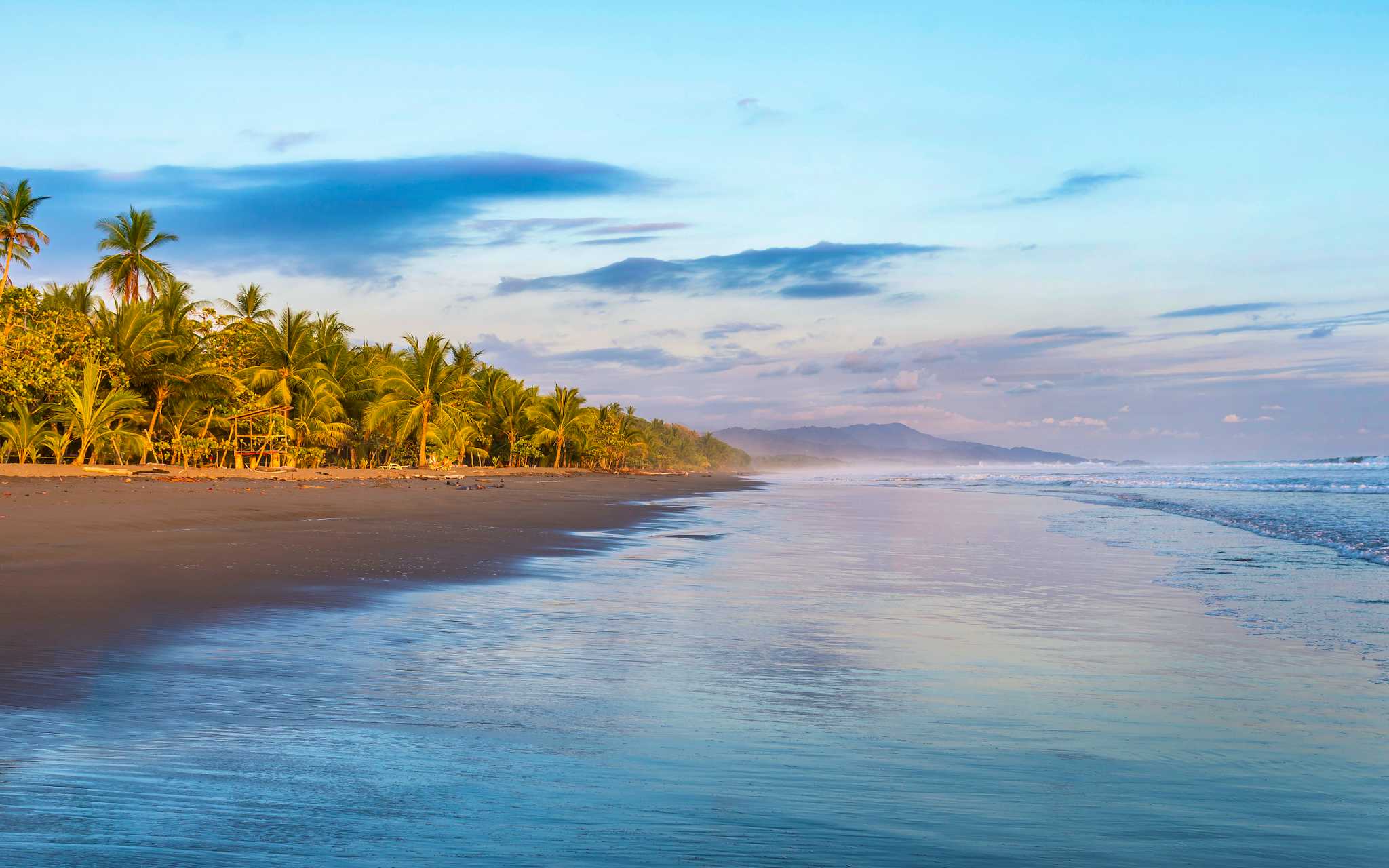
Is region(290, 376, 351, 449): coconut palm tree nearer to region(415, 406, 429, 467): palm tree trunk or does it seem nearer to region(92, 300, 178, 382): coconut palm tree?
region(415, 406, 429, 467): palm tree trunk

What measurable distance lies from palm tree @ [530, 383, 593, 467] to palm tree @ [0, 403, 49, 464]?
39718 mm

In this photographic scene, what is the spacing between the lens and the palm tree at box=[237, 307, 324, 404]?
139 ft

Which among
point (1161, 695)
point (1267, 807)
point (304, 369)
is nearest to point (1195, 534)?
point (1161, 695)

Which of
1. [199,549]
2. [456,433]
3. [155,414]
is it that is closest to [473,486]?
[155,414]

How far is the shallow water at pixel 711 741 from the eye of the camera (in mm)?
3391

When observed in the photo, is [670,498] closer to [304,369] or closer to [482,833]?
[304,369]

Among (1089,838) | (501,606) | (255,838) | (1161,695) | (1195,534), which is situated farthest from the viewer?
(1195,534)

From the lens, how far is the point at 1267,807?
391cm

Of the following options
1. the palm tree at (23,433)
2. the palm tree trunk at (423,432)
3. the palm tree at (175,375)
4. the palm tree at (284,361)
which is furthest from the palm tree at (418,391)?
the palm tree at (23,433)

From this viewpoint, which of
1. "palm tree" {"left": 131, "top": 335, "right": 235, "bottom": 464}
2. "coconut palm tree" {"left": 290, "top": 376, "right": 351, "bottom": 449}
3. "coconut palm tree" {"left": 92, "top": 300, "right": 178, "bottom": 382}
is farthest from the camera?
"coconut palm tree" {"left": 290, "top": 376, "right": 351, "bottom": 449}

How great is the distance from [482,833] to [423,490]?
30.1 m

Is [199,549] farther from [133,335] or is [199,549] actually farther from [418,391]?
[418,391]

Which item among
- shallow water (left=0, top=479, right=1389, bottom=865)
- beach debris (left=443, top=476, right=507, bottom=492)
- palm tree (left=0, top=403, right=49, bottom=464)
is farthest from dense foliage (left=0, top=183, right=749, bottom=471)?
shallow water (left=0, top=479, right=1389, bottom=865)

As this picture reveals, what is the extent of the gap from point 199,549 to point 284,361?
3441 cm
